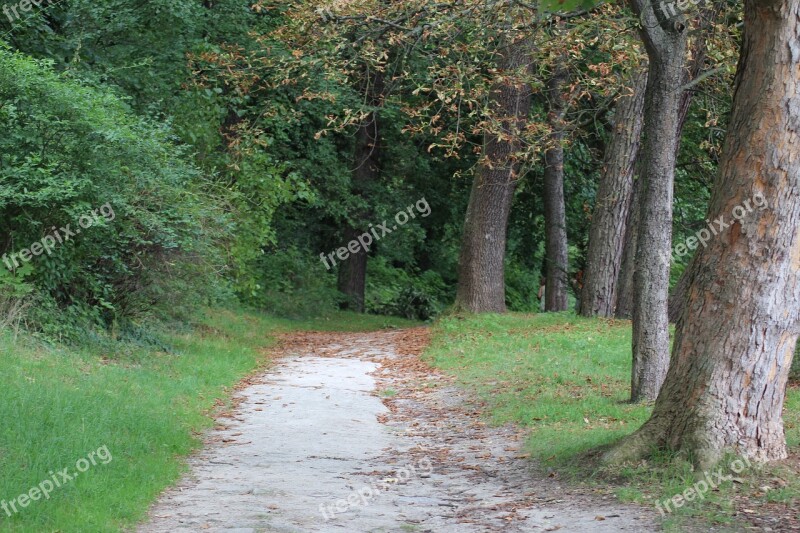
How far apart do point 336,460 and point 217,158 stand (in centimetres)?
1279

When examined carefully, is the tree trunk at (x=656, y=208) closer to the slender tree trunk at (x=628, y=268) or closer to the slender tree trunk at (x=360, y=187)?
the slender tree trunk at (x=628, y=268)

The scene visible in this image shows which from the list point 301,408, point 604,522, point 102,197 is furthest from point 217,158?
point 604,522

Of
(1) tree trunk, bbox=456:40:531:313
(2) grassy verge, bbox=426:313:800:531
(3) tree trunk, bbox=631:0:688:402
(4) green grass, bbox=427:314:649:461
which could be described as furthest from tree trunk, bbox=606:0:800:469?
(1) tree trunk, bbox=456:40:531:313

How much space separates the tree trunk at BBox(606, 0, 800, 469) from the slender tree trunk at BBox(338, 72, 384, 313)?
18941 millimetres

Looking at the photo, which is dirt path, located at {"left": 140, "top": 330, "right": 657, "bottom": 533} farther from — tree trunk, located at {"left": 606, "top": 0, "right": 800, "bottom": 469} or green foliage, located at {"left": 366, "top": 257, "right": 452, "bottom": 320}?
green foliage, located at {"left": 366, "top": 257, "right": 452, "bottom": 320}

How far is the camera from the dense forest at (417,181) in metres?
7.67

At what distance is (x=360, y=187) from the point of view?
2814 centimetres

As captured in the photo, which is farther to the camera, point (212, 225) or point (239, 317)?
point (239, 317)

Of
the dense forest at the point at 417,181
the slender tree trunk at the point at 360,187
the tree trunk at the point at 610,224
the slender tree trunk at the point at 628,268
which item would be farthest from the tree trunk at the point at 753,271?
the slender tree trunk at the point at 360,187

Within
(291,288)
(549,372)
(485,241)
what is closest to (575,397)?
(549,372)

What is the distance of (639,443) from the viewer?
26.5 feet

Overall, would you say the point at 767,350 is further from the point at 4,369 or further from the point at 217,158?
the point at 217,158

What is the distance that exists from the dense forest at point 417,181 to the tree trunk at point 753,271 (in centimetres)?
2

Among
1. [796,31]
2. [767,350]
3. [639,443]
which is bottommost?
[639,443]
